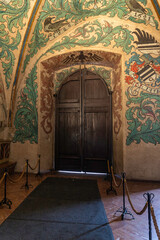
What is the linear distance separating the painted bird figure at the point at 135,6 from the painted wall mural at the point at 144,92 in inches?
18.9

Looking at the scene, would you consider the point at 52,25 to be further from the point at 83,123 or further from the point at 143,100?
the point at 143,100

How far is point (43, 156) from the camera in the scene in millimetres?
5418

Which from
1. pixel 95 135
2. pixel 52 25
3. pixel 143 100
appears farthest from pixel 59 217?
pixel 52 25

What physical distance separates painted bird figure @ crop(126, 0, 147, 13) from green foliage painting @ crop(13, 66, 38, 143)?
3.25 metres

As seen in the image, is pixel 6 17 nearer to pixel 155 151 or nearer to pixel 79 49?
pixel 79 49

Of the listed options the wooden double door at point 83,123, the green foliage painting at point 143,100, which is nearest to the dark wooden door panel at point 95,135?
the wooden double door at point 83,123

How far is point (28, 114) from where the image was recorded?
17.7ft

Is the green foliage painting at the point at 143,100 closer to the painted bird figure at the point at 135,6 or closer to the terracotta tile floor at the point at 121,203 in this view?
the painted bird figure at the point at 135,6

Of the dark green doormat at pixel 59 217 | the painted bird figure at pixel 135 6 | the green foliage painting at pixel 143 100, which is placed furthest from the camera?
the green foliage painting at pixel 143 100

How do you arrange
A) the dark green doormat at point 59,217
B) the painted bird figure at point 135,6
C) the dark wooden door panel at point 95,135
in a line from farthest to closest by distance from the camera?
the dark wooden door panel at point 95,135
the painted bird figure at point 135,6
the dark green doormat at point 59,217

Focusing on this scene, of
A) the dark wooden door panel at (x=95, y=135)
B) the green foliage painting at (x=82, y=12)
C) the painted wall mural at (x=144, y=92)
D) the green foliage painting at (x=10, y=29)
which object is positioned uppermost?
the green foliage painting at (x=82, y=12)

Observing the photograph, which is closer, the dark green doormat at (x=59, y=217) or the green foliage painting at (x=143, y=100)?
the dark green doormat at (x=59, y=217)

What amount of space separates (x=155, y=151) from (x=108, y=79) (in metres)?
2.83

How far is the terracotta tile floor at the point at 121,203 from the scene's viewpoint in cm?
236
